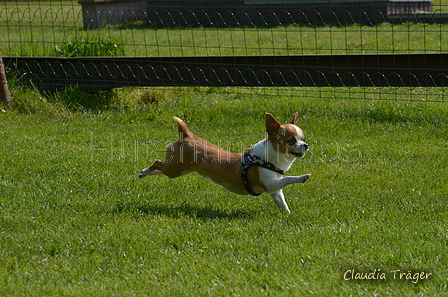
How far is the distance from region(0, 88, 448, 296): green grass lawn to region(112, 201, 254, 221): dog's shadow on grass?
2 centimetres

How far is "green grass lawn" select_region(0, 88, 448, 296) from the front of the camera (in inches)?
142

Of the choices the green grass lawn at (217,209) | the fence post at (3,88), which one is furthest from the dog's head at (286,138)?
the fence post at (3,88)

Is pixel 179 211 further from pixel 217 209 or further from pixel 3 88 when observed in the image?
pixel 3 88

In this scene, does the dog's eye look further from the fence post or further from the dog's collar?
the fence post

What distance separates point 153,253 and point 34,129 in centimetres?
394

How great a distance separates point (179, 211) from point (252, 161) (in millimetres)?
719

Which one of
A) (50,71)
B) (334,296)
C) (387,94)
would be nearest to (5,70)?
(50,71)

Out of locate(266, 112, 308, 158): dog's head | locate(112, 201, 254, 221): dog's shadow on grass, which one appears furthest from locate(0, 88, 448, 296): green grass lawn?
locate(266, 112, 308, 158): dog's head

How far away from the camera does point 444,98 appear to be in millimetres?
7934

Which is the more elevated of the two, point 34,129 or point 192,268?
point 192,268

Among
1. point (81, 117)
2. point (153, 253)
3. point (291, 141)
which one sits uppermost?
point (291, 141)

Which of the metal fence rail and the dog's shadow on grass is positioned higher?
the metal fence rail

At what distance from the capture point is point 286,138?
452 centimetres

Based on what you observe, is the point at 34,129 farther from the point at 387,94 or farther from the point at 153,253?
the point at 387,94
